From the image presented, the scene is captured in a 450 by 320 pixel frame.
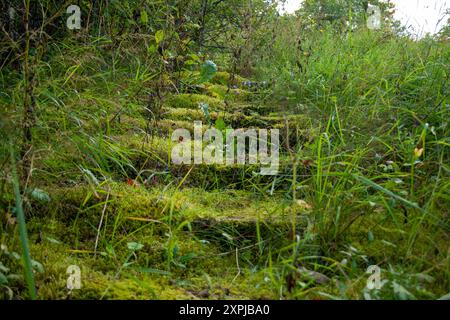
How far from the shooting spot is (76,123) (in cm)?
229

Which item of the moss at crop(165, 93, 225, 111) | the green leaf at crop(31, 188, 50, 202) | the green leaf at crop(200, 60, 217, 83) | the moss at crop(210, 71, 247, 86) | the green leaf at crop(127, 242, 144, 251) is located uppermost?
the moss at crop(210, 71, 247, 86)

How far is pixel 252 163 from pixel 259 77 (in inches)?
92.3

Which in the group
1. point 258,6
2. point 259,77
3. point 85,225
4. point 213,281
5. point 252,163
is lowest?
point 213,281

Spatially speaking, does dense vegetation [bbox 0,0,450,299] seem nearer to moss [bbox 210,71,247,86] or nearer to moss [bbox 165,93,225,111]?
moss [bbox 165,93,225,111]

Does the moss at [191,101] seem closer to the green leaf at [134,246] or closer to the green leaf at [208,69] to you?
the green leaf at [208,69]

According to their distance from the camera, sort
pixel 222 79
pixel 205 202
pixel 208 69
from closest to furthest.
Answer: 1. pixel 205 202
2. pixel 208 69
3. pixel 222 79

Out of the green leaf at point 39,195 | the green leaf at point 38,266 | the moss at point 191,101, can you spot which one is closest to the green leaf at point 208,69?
the moss at point 191,101

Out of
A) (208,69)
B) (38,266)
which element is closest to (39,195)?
(38,266)

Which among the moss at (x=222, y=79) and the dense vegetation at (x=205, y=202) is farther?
the moss at (x=222, y=79)

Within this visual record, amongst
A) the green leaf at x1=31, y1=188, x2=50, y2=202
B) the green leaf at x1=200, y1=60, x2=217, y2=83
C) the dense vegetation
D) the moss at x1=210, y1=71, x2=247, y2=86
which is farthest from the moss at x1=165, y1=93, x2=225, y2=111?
the green leaf at x1=31, y1=188, x2=50, y2=202

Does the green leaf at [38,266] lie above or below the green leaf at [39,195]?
below

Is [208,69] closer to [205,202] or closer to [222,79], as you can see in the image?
[205,202]
